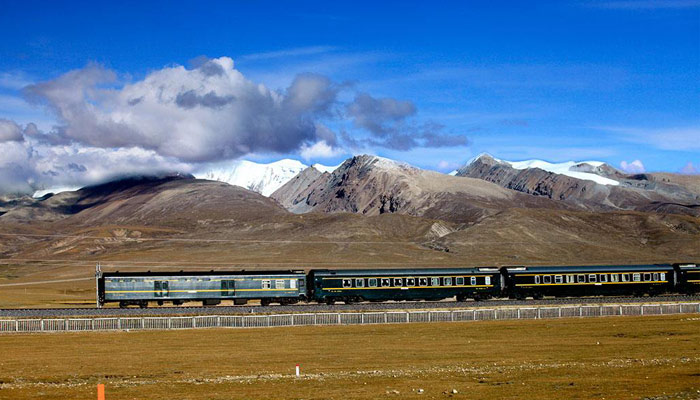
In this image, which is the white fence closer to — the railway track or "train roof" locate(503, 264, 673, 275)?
the railway track

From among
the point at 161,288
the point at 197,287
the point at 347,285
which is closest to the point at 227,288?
the point at 197,287

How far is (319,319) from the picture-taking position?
6575 centimetres

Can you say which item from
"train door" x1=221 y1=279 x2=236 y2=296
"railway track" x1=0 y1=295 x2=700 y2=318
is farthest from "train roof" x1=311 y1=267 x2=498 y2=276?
"train door" x1=221 y1=279 x2=236 y2=296

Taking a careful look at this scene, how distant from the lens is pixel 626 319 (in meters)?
67.1

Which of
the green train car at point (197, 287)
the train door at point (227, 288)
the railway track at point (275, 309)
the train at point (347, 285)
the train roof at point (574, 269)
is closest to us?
the railway track at point (275, 309)

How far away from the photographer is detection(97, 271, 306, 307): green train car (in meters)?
84.9

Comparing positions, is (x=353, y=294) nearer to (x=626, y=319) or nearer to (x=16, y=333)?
(x=626, y=319)

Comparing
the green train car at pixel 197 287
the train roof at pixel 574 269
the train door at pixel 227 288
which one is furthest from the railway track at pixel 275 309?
the train door at pixel 227 288

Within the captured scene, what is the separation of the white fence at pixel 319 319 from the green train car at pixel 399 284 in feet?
55.4

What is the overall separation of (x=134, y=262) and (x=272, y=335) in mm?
145175

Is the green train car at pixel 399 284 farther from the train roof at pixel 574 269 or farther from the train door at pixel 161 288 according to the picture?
→ the train door at pixel 161 288

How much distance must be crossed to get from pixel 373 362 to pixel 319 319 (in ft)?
79.1

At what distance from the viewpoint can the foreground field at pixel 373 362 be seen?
104ft

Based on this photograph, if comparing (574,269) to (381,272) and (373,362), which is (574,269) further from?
(373,362)
